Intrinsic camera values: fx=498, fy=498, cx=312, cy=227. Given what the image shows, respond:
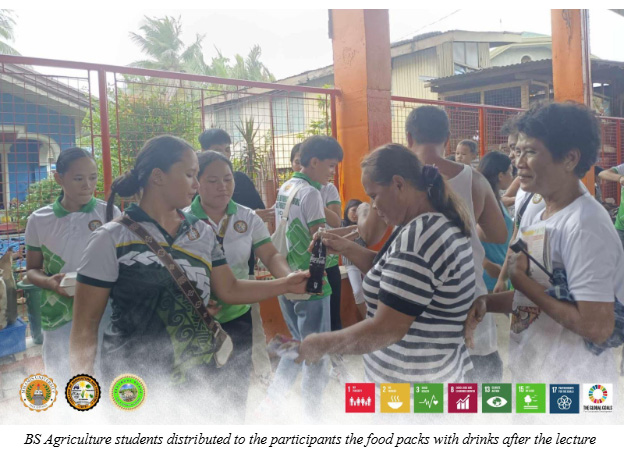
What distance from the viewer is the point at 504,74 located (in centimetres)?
462

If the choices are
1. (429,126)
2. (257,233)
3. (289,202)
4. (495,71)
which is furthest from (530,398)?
(495,71)

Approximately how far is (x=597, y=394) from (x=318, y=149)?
170 cm

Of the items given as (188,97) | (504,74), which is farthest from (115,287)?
(504,74)

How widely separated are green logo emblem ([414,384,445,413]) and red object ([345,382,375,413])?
0.13 meters

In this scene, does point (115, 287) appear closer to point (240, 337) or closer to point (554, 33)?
point (240, 337)

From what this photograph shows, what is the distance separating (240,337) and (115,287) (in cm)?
61

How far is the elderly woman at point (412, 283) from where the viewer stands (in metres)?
1.24

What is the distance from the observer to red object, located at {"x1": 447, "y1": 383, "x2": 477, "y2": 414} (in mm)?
1548

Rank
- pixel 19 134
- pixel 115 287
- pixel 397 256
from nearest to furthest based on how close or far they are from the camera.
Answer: pixel 397 256 → pixel 115 287 → pixel 19 134

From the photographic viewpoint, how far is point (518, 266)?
1.46 metres

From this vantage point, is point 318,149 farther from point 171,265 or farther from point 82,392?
point 82,392

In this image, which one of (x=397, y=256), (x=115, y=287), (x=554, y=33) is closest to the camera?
(x=397, y=256)

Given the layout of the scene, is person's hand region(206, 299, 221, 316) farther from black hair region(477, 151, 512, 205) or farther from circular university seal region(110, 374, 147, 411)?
black hair region(477, 151, 512, 205)

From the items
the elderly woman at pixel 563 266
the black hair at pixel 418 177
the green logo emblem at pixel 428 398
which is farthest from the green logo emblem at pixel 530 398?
the black hair at pixel 418 177
